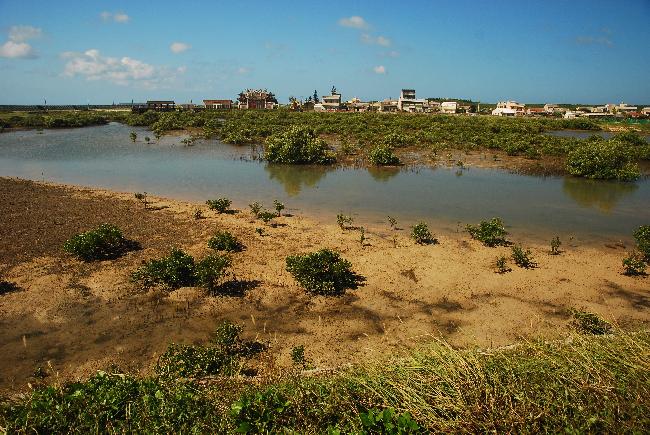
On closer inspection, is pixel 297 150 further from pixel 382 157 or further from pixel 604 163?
pixel 604 163

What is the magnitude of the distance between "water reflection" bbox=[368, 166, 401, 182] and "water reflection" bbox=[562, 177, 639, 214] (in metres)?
11.6

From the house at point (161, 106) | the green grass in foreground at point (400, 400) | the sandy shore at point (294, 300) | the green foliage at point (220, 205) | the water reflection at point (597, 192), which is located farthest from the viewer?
the house at point (161, 106)

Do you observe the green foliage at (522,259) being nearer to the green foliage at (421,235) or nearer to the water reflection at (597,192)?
the green foliage at (421,235)

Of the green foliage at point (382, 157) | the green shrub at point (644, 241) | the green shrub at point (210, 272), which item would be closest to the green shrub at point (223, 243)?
the green shrub at point (210, 272)

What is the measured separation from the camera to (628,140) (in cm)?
4312

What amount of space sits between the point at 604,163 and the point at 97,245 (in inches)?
1266

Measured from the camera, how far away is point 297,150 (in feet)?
110

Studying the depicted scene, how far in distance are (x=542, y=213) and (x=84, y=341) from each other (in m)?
20.5

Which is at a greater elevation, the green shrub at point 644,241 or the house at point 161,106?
the house at point 161,106

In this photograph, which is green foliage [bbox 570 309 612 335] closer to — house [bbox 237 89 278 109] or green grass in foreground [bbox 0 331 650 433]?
green grass in foreground [bbox 0 331 650 433]

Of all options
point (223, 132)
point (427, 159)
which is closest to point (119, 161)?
point (223, 132)

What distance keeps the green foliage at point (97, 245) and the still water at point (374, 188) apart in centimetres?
777

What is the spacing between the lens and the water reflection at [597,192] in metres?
22.6

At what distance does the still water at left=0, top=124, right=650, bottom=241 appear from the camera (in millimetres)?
19344
